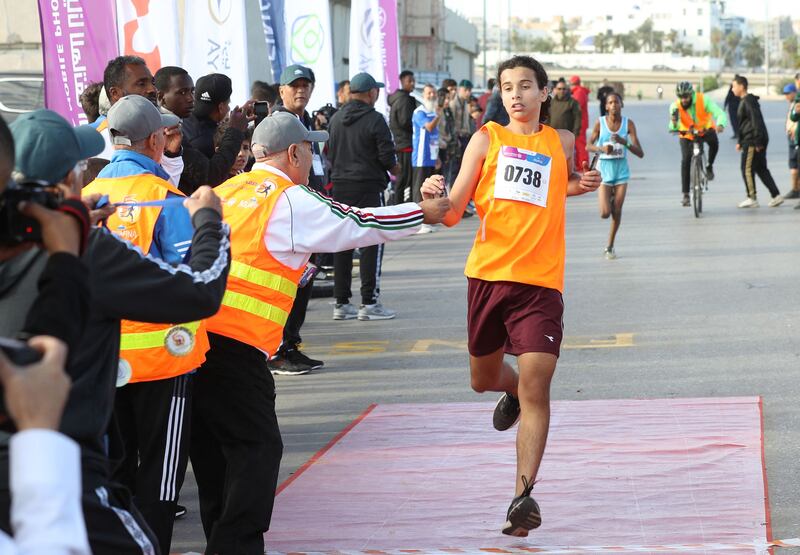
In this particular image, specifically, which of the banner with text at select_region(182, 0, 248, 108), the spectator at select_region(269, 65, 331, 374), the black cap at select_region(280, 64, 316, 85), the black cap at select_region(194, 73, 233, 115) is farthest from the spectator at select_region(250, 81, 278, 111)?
the black cap at select_region(194, 73, 233, 115)

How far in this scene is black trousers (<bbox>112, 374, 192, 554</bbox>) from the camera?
4.92 m

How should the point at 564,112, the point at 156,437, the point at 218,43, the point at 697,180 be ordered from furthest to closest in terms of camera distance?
the point at 564,112
the point at 697,180
the point at 218,43
the point at 156,437

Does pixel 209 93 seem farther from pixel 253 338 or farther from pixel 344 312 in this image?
pixel 344 312

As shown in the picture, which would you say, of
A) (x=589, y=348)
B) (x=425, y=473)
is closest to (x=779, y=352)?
(x=589, y=348)

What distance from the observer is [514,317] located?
6031 millimetres

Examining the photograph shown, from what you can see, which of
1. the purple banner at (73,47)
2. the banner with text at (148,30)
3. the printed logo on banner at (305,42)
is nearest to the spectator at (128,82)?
the purple banner at (73,47)

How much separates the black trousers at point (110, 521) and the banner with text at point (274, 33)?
36.5ft

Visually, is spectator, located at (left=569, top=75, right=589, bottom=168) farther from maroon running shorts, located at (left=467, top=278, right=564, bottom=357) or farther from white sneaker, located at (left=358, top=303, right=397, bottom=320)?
maroon running shorts, located at (left=467, top=278, right=564, bottom=357)

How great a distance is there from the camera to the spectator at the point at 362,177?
12.0 m

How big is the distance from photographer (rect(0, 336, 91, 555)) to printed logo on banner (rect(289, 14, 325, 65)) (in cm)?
1295

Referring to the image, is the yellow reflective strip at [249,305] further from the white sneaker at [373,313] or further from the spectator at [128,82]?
the white sneaker at [373,313]

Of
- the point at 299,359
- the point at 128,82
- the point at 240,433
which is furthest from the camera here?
the point at 299,359

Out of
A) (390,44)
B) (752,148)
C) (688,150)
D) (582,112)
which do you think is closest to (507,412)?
(390,44)

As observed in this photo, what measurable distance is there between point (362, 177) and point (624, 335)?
2833 mm
